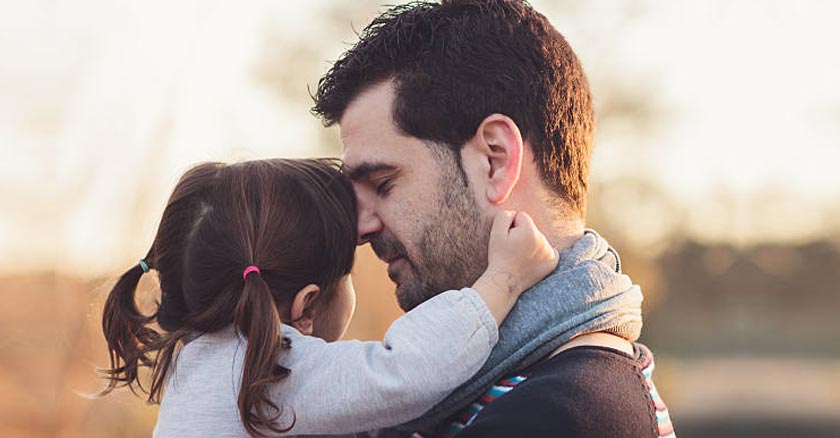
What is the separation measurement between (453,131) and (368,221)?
27 cm

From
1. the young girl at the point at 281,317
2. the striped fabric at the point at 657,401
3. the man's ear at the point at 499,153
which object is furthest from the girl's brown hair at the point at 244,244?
the striped fabric at the point at 657,401

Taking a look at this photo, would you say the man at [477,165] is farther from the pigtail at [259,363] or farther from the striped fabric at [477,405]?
the pigtail at [259,363]

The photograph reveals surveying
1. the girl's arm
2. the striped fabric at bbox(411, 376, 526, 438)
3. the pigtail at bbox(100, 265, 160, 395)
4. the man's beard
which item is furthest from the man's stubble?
the pigtail at bbox(100, 265, 160, 395)

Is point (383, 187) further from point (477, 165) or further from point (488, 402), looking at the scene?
point (488, 402)

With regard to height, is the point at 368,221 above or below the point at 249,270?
above

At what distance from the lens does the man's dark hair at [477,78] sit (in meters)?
2.19

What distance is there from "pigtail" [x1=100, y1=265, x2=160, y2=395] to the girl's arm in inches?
20.9

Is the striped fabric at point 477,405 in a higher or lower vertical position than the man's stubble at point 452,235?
lower

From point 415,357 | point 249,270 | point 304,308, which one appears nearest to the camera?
point 415,357

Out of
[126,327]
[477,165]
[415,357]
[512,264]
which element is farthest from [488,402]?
[126,327]

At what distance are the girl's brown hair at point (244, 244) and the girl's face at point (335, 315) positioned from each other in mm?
28

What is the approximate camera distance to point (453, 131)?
2.18 m

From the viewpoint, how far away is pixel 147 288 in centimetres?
246

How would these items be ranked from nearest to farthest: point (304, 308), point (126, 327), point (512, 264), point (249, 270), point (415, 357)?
point (415, 357)
point (512, 264)
point (249, 270)
point (304, 308)
point (126, 327)
